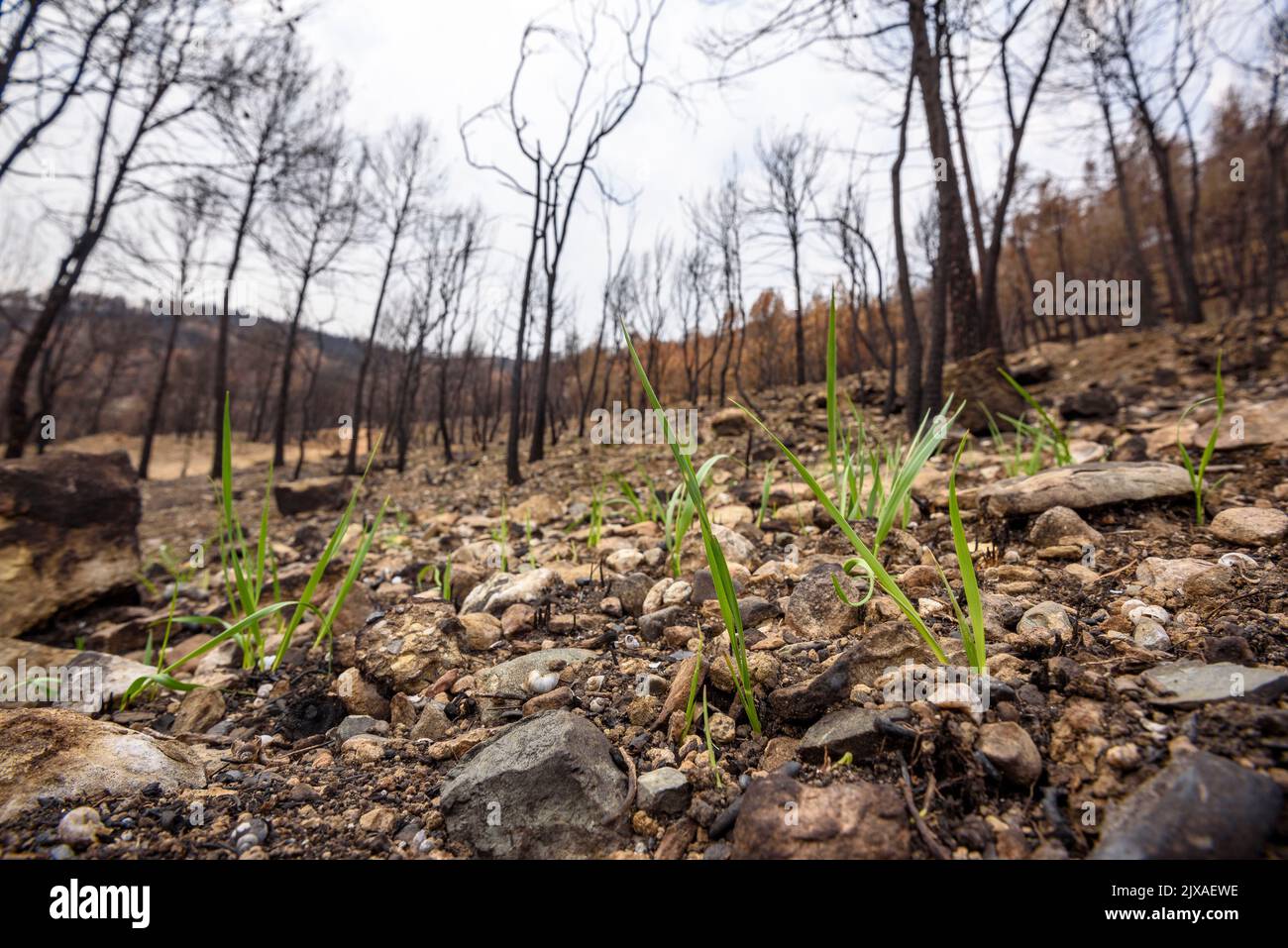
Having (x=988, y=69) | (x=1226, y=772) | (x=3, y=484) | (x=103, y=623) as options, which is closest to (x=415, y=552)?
(x=103, y=623)

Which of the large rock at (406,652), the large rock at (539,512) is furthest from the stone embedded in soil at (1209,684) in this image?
the large rock at (539,512)

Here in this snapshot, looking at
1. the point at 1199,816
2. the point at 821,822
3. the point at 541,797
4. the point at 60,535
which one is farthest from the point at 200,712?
the point at 60,535

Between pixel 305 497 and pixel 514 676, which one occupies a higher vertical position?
pixel 305 497

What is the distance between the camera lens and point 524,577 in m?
2.27

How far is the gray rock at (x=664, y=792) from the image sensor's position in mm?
986

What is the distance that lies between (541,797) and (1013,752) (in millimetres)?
808

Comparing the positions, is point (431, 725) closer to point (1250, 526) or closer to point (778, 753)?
point (778, 753)

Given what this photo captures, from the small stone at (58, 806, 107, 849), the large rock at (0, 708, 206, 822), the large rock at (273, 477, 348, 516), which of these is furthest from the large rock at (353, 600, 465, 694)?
the large rock at (273, 477, 348, 516)

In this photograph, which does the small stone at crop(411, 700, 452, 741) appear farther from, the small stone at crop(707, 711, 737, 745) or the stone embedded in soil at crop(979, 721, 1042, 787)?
the stone embedded in soil at crop(979, 721, 1042, 787)

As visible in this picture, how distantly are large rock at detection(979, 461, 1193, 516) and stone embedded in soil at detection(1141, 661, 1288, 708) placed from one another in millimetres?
1086

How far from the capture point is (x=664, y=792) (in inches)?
39.3

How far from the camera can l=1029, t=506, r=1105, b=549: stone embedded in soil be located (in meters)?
1.73
